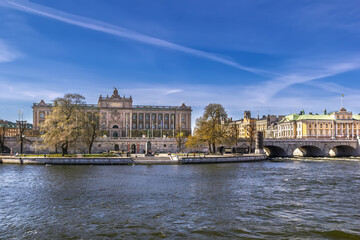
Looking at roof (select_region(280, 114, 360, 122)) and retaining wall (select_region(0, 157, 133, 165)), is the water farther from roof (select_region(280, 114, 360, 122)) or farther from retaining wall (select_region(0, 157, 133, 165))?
roof (select_region(280, 114, 360, 122))

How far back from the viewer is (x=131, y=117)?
148500 mm

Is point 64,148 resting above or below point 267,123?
below

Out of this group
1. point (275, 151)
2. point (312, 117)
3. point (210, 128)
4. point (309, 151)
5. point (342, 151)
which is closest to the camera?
point (210, 128)

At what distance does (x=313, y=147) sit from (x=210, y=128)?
50.1 metres

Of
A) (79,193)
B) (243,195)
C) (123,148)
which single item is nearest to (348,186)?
(243,195)

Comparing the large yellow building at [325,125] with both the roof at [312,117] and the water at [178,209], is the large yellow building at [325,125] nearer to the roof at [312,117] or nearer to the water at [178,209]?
the roof at [312,117]

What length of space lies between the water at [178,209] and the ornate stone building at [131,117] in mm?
98677

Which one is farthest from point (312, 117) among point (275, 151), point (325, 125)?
point (275, 151)

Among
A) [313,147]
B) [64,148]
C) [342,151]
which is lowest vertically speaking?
[342,151]

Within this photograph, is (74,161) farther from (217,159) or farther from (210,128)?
(210,128)

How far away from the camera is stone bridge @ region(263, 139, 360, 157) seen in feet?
361

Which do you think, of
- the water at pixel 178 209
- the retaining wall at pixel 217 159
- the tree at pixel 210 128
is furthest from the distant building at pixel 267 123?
the water at pixel 178 209

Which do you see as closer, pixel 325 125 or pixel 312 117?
pixel 325 125

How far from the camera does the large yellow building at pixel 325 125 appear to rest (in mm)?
148375
